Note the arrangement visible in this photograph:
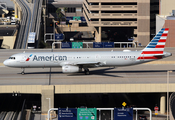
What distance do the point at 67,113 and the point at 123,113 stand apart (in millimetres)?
7637

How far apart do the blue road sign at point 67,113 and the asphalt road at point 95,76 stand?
690 inches

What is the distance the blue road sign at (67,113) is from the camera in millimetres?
43125

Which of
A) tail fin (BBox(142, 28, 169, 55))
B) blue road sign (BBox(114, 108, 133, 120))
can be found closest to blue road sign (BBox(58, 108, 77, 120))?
blue road sign (BBox(114, 108, 133, 120))

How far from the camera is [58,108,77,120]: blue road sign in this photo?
43.1 m

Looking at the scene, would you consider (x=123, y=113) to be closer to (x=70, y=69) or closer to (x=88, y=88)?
(x=88, y=88)

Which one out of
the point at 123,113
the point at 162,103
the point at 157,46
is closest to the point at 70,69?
the point at 157,46

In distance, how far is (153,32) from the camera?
154500 mm

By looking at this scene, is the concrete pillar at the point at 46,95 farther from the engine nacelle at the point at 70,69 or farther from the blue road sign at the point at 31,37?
the blue road sign at the point at 31,37

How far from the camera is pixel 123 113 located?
1727 inches

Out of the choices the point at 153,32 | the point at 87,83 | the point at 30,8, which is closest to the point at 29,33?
the point at 30,8

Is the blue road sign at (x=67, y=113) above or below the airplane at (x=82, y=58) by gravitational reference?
below

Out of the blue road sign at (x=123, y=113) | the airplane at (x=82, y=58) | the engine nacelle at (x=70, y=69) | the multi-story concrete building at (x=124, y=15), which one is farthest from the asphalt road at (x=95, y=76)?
the multi-story concrete building at (x=124, y=15)

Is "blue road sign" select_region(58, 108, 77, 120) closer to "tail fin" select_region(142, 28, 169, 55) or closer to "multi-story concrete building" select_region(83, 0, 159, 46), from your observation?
"tail fin" select_region(142, 28, 169, 55)

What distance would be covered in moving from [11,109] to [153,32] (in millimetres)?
105735
